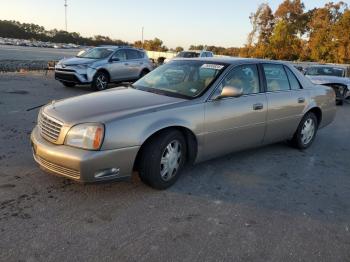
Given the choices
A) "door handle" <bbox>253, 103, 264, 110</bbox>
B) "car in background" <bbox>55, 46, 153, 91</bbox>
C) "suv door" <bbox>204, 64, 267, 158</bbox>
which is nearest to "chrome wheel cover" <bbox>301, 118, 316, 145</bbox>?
"suv door" <bbox>204, 64, 267, 158</bbox>

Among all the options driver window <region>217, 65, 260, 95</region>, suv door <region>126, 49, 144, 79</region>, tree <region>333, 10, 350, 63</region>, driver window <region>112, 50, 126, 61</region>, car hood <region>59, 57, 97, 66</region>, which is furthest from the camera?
tree <region>333, 10, 350, 63</region>

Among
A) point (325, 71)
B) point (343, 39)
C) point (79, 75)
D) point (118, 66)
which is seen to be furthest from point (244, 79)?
point (343, 39)

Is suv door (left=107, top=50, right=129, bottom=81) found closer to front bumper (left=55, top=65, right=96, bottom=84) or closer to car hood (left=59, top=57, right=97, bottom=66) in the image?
car hood (left=59, top=57, right=97, bottom=66)

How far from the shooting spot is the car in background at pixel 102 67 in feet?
41.1

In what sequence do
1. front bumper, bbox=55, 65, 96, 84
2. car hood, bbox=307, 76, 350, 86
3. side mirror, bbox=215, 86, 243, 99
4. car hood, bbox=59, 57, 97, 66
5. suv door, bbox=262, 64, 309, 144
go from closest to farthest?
side mirror, bbox=215, 86, 243, 99 → suv door, bbox=262, 64, 309, 144 → front bumper, bbox=55, 65, 96, 84 → car hood, bbox=59, 57, 97, 66 → car hood, bbox=307, 76, 350, 86

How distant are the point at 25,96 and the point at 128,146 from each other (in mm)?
7532

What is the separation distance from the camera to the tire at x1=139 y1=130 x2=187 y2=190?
4031 millimetres

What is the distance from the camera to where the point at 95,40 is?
111375 millimetres

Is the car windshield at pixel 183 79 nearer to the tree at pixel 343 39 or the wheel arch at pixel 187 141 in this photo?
the wheel arch at pixel 187 141

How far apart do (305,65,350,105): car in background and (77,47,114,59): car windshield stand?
273 inches

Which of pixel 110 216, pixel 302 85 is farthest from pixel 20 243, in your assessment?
pixel 302 85

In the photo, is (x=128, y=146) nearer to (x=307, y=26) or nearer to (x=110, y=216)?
(x=110, y=216)

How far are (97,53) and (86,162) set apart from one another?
10464 millimetres

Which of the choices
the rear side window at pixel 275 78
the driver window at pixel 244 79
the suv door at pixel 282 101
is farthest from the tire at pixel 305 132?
the driver window at pixel 244 79
